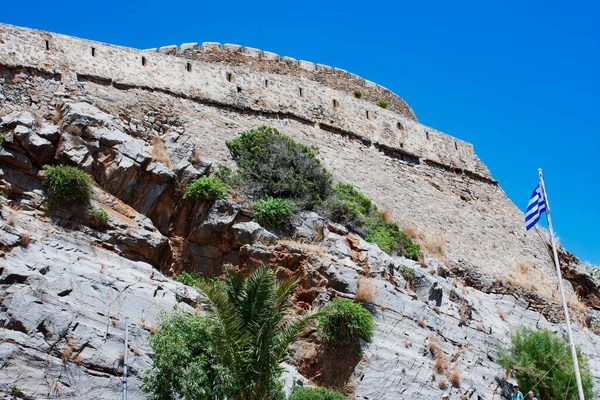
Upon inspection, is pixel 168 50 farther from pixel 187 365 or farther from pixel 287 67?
pixel 187 365

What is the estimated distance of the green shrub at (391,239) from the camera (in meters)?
19.9

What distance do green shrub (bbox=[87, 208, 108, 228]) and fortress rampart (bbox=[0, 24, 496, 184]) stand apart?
561 centimetres

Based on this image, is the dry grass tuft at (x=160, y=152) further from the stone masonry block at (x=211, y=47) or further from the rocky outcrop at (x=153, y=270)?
the stone masonry block at (x=211, y=47)

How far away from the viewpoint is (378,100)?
31.4 m

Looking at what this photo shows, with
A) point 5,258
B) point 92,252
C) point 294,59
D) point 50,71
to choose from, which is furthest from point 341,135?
point 5,258

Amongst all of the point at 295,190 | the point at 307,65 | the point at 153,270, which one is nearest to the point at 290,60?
the point at 307,65

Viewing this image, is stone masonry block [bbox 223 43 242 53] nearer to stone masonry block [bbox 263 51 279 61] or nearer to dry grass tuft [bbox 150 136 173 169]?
stone masonry block [bbox 263 51 279 61]

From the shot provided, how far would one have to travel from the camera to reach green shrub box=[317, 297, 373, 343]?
637 inches

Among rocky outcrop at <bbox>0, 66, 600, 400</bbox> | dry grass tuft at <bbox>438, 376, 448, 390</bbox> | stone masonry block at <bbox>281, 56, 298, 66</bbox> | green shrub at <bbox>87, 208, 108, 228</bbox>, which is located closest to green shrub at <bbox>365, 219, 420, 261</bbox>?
rocky outcrop at <bbox>0, 66, 600, 400</bbox>

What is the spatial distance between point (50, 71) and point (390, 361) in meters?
11.8

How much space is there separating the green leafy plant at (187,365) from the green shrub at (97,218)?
373 cm

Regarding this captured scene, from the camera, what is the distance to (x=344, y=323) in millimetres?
16188

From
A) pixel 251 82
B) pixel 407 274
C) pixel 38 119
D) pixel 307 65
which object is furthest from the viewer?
pixel 307 65

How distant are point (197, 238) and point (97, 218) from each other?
8.51 feet
